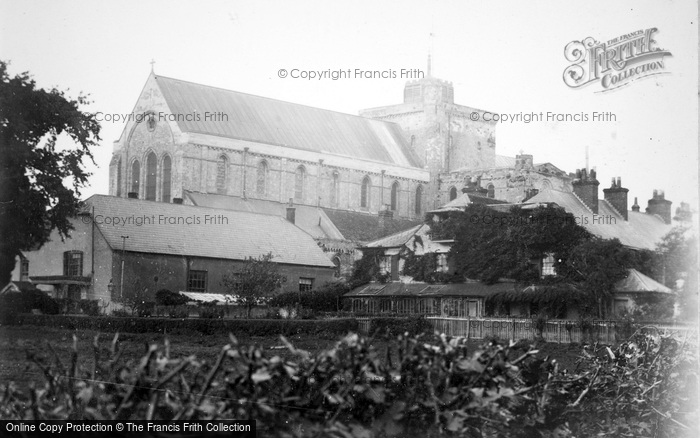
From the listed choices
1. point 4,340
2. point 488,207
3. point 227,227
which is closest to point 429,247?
point 488,207

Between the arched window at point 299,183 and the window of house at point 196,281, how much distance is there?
2286 centimetres

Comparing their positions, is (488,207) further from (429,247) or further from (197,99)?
(197,99)

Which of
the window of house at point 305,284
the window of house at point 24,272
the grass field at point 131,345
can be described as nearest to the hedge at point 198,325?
the grass field at point 131,345

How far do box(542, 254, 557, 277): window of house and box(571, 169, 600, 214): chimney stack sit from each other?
6549 millimetres

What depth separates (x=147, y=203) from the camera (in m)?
45.8

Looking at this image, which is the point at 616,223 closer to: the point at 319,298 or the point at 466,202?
the point at 466,202

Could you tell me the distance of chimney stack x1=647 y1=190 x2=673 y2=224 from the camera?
51.0 metres

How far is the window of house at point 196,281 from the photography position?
41438 millimetres

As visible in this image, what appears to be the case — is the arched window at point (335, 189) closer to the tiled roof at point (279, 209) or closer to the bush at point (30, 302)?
the tiled roof at point (279, 209)

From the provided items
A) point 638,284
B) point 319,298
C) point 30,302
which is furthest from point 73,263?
point 638,284

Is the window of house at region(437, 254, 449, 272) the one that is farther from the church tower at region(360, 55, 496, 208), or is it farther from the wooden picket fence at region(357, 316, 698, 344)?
the church tower at region(360, 55, 496, 208)

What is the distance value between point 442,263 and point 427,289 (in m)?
2.15

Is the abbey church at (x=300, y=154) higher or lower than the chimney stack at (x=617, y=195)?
higher

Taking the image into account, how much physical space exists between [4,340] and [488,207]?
1202 inches
